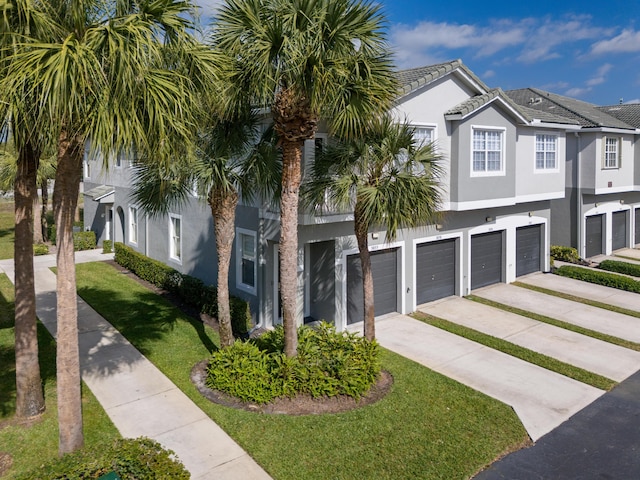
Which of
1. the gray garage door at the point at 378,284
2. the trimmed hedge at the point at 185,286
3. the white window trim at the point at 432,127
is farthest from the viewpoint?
the white window trim at the point at 432,127

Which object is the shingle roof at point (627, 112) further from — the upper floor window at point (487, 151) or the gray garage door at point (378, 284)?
the gray garage door at point (378, 284)

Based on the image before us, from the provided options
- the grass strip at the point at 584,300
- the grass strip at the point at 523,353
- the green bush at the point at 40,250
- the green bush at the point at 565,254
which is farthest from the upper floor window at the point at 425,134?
the green bush at the point at 40,250

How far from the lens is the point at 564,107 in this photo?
82.9 feet

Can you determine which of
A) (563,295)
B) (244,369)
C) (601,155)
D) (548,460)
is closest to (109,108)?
(244,369)

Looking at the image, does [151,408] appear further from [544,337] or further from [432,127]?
[432,127]

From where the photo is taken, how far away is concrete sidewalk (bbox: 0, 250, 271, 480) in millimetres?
7926

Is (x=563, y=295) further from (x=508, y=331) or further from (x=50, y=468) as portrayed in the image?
(x=50, y=468)

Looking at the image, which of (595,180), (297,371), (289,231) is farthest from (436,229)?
(595,180)

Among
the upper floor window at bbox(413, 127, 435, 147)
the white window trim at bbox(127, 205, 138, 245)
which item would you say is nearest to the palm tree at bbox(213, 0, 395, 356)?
the upper floor window at bbox(413, 127, 435, 147)

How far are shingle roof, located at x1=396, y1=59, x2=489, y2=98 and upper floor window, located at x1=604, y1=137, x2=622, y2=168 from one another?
11574mm

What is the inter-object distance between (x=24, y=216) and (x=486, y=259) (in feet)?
53.1

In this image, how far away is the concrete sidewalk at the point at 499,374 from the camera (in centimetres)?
1002

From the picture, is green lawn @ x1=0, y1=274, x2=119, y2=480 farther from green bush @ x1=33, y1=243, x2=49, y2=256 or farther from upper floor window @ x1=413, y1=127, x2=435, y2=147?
green bush @ x1=33, y1=243, x2=49, y2=256

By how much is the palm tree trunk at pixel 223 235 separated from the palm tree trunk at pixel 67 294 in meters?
3.80
